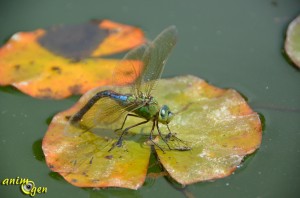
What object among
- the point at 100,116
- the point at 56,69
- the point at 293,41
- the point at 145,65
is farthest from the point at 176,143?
the point at 293,41

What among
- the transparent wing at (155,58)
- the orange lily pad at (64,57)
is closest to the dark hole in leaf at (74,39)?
the orange lily pad at (64,57)

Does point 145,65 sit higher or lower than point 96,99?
higher

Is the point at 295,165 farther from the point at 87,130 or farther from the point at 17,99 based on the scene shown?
the point at 17,99

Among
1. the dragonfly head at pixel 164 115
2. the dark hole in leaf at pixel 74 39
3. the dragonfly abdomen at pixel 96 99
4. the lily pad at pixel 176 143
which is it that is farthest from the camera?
the dark hole in leaf at pixel 74 39

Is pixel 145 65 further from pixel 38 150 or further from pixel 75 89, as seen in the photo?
pixel 38 150

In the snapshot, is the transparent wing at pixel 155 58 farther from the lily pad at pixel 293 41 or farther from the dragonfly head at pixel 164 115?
the lily pad at pixel 293 41
